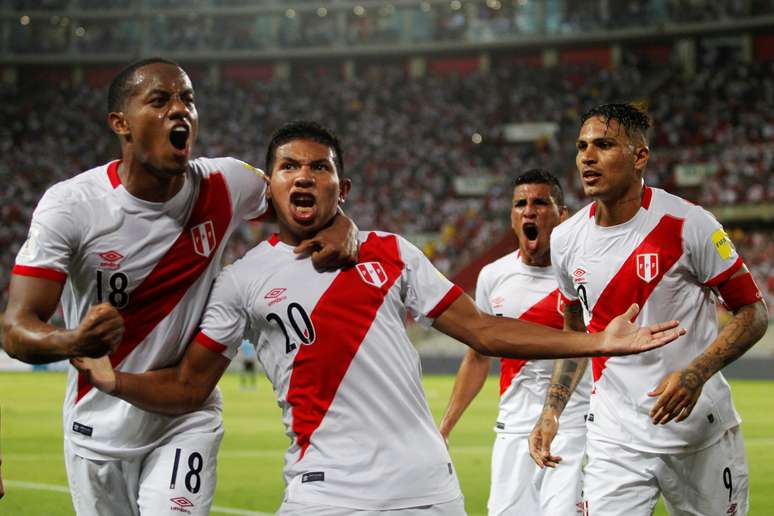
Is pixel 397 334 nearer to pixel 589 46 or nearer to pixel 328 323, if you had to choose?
pixel 328 323

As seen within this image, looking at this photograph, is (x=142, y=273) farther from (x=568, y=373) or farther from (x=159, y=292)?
(x=568, y=373)

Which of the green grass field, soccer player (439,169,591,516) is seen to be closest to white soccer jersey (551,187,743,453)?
soccer player (439,169,591,516)

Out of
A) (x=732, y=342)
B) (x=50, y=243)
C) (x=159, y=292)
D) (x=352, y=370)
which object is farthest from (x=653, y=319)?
(x=50, y=243)

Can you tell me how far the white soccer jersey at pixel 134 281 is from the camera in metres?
4.71

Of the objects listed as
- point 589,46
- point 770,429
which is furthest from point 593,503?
point 589,46

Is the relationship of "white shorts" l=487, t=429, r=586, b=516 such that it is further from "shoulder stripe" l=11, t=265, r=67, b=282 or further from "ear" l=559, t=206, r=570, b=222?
"shoulder stripe" l=11, t=265, r=67, b=282

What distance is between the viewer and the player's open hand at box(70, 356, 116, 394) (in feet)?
14.1

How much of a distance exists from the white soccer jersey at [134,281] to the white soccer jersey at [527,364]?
112 inches

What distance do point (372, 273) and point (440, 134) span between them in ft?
141

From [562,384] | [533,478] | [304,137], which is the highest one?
[304,137]

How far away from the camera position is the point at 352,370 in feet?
13.7

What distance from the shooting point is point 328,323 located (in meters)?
4.19

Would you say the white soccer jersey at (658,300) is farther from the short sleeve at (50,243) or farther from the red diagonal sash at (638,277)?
the short sleeve at (50,243)

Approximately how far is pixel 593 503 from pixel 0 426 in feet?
44.5
